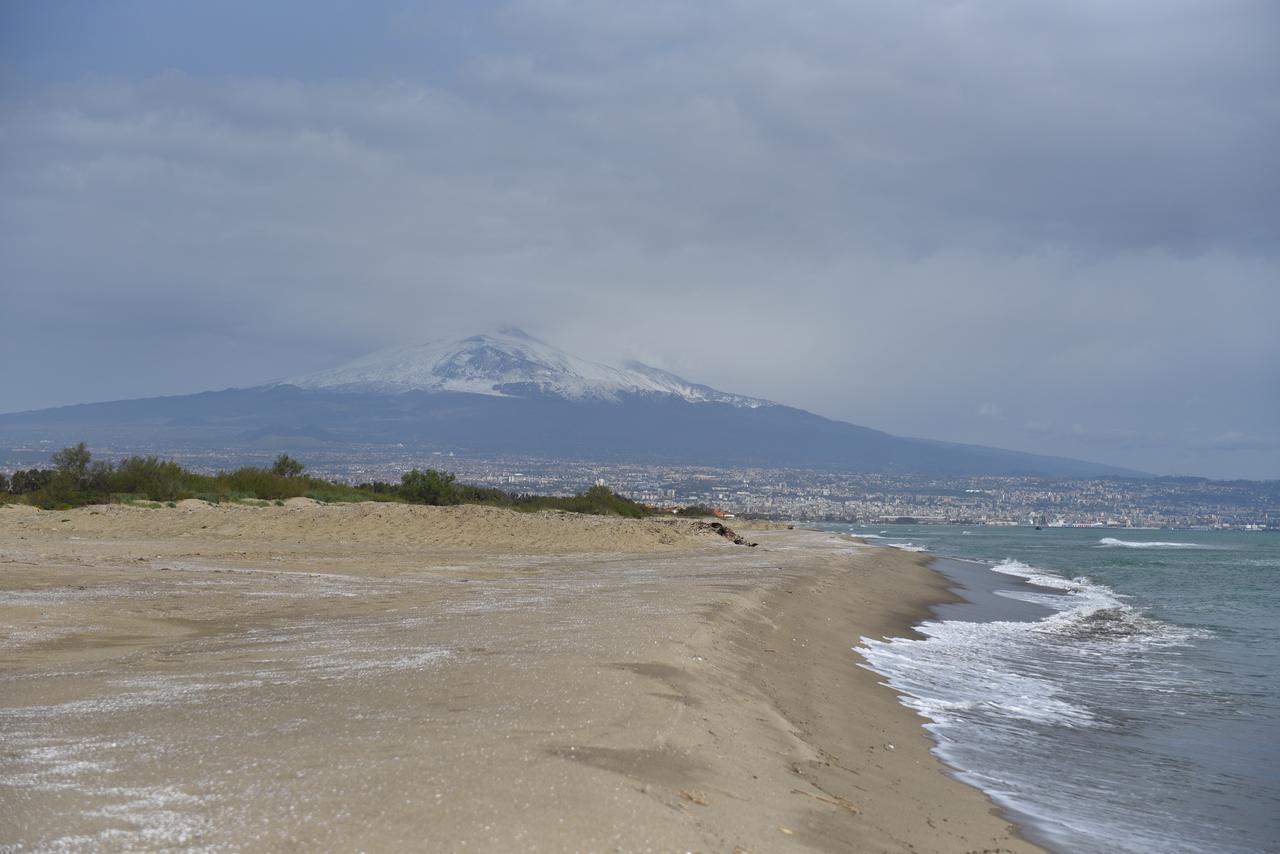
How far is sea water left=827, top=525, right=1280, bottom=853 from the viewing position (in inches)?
320

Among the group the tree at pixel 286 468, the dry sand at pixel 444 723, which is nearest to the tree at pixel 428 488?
the tree at pixel 286 468

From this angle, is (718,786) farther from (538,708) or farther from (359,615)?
(359,615)

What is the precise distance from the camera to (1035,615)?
2447 centimetres

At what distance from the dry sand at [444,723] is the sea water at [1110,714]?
63 cm

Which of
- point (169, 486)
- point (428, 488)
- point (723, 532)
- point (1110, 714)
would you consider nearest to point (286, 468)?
point (428, 488)

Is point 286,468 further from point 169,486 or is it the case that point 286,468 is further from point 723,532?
point 723,532

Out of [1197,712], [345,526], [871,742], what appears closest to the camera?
[871,742]

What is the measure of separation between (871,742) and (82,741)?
22.2ft

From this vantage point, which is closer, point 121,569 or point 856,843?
point 856,843

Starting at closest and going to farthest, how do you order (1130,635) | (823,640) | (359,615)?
(359,615)
(823,640)
(1130,635)

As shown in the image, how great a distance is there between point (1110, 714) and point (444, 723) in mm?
9221

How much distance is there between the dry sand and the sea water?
0.63 metres

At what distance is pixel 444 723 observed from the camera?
692 centimetres

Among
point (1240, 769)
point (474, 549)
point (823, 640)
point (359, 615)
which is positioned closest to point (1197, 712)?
point (1240, 769)
